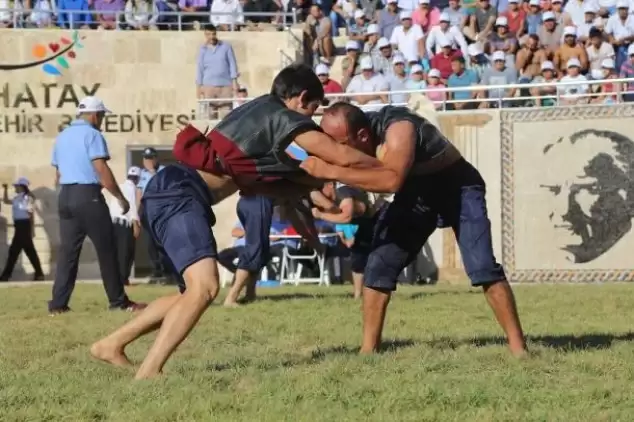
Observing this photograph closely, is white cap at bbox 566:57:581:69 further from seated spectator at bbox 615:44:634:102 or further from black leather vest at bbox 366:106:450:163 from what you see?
black leather vest at bbox 366:106:450:163

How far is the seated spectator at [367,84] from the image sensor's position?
1914cm

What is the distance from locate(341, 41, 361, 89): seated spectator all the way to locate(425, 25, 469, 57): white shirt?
1.09 m

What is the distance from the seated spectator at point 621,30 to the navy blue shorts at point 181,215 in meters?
13.4

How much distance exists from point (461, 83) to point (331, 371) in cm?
1283

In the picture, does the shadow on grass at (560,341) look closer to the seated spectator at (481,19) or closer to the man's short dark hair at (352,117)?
the man's short dark hair at (352,117)

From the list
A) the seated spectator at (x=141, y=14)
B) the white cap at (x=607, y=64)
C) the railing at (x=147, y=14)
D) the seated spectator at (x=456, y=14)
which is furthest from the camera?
the seated spectator at (x=141, y=14)

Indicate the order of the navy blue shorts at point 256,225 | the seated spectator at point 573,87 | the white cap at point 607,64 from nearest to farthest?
the navy blue shorts at point 256,225 < the seated spectator at point 573,87 < the white cap at point 607,64

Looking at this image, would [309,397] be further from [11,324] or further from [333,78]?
[333,78]

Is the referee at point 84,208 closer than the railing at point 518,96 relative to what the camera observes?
Yes

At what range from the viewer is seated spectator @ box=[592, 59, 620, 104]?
701 inches

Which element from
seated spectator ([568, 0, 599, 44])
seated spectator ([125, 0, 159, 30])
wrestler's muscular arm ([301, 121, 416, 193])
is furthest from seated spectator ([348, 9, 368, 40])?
wrestler's muscular arm ([301, 121, 416, 193])

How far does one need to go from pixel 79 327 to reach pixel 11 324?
893mm

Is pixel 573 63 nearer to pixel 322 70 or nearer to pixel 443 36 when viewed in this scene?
pixel 443 36

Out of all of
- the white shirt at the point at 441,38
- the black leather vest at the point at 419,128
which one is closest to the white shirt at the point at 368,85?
the white shirt at the point at 441,38
